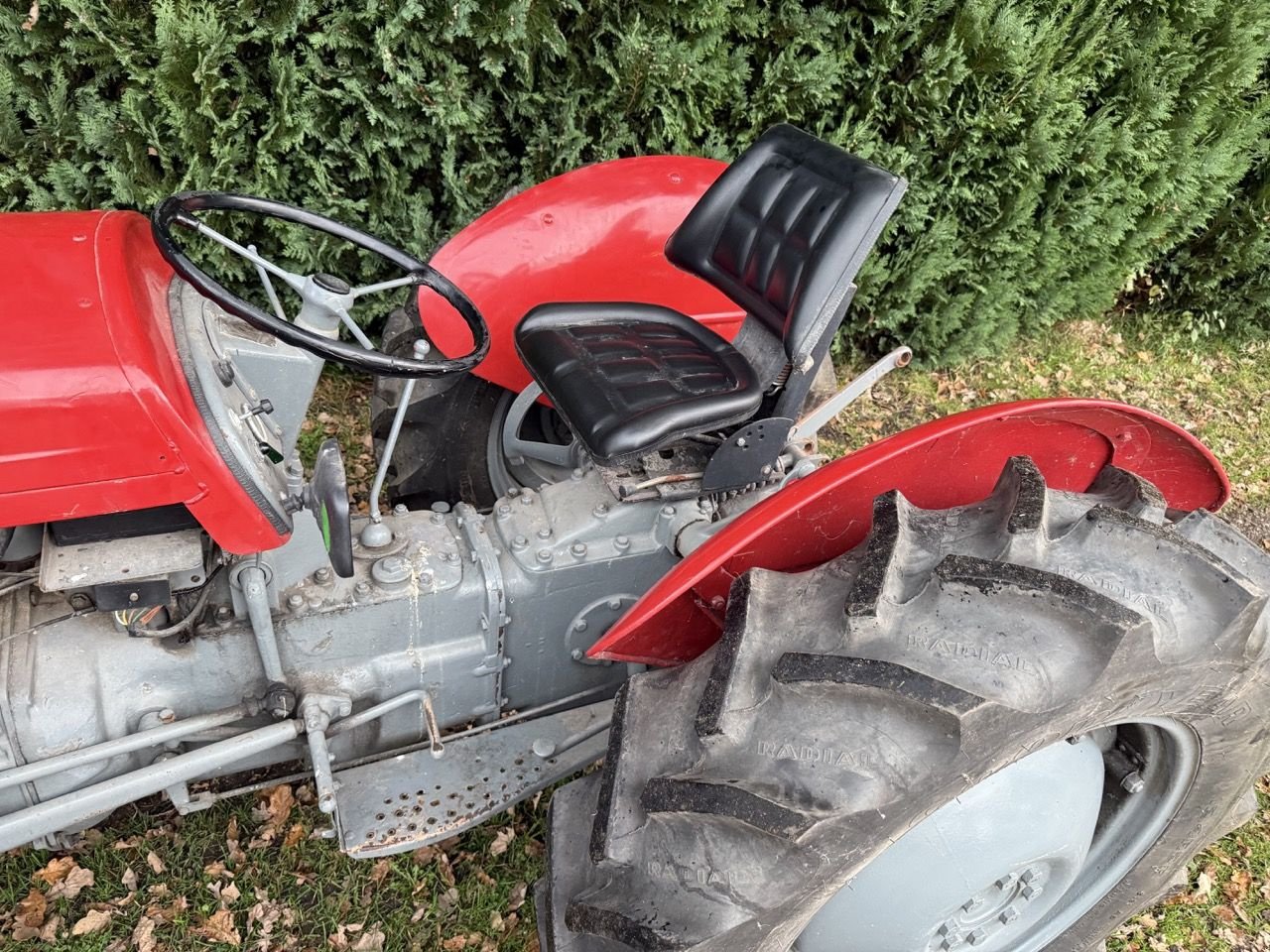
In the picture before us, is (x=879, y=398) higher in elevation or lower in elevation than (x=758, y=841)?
lower

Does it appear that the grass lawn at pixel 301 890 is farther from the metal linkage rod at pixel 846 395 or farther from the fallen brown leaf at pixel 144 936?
the metal linkage rod at pixel 846 395

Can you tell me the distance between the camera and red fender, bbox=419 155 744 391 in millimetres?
2355

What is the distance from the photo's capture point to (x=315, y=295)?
161cm

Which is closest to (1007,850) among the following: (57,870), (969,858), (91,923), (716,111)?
(969,858)

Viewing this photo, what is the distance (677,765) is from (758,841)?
0.16 m

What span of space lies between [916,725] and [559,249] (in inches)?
60.0

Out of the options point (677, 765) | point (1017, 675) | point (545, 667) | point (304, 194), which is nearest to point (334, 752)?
point (545, 667)

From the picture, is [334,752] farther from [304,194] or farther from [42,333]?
[304,194]

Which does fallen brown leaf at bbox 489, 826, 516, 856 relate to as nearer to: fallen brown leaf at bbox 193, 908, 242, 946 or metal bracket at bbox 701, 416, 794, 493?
fallen brown leaf at bbox 193, 908, 242, 946

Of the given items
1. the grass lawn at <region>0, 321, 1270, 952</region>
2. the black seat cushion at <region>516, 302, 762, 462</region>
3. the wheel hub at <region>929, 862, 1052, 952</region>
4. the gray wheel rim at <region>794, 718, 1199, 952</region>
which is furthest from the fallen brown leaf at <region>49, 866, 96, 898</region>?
the wheel hub at <region>929, 862, 1052, 952</region>

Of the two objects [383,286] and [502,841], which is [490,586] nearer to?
[383,286]

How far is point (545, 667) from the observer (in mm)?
1994

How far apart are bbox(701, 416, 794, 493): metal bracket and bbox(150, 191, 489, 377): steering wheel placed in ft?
1.81

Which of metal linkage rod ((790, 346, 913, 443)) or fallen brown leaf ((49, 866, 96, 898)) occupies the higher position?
metal linkage rod ((790, 346, 913, 443))
